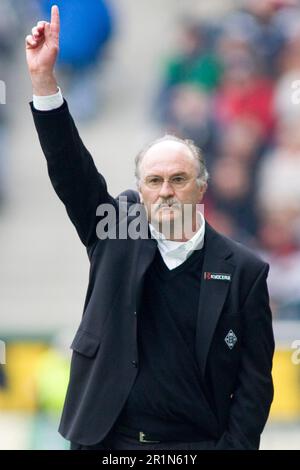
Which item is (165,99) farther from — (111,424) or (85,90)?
(111,424)

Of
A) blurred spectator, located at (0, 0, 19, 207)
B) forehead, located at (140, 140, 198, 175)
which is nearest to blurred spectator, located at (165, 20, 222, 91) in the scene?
blurred spectator, located at (0, 0, 19, 207)

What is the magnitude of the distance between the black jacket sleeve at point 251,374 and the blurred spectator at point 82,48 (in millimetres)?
4699

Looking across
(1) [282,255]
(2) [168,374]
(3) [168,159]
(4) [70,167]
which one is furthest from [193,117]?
(2) [168,374]

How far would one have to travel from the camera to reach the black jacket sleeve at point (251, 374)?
323 centimetres

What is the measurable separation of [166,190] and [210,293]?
1.11ft

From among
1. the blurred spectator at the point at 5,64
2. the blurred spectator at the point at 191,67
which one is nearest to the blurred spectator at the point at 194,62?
the blurred spectator at the point at 191,67

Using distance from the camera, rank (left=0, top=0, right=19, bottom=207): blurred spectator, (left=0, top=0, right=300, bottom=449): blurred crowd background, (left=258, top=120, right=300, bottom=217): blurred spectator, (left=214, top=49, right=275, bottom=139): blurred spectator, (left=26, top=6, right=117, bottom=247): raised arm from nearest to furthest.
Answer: (left=26, top=6, right=117, bottom=247): raised arm < (left=0, top=0, right=300, bottom=449): blurred crowd background < (left=258, top=120, right=300, bottom=217): blurred spectator < (left=214, top=49, right=275, bottom=139): blurred spectator < (left=0, top=0, right=19, bottom=207): blurred spectator

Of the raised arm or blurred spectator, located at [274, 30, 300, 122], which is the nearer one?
the raised arm

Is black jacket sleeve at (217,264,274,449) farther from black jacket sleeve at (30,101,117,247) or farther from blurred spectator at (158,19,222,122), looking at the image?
blurred spectator at (158,19,222,122)

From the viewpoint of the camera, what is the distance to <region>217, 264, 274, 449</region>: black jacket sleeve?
10.6 feet

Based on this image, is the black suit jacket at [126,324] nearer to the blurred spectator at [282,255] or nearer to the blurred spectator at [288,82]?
the blurred spectator at [282,255]

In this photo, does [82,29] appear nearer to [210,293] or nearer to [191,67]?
[191,67]

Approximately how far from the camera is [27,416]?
614 centimetres

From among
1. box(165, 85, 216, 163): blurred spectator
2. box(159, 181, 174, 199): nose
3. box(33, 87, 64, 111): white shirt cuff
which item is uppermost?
box(165, 85, 216, 163): blurred spectator
